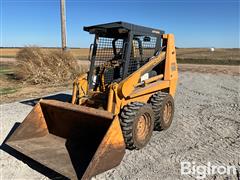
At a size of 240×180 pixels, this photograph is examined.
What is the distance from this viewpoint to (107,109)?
4691 mm

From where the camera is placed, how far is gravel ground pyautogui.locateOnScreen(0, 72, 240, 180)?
158 inches

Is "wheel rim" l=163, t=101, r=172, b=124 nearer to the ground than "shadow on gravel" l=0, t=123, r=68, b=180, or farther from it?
farther from it

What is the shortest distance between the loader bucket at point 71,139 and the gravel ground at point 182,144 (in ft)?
0.91

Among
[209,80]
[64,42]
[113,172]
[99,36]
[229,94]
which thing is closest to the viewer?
[113,172]

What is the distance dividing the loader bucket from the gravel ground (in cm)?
28

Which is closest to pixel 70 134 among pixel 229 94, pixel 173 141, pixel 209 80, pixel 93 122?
pixel 93 122

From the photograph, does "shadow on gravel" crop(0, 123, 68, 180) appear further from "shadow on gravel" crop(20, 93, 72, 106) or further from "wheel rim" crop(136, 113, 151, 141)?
"shadow on gravel" crop(20, 93, 72, 106)

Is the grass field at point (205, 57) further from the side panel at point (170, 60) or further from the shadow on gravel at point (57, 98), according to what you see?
the side panel at point (170, 60)

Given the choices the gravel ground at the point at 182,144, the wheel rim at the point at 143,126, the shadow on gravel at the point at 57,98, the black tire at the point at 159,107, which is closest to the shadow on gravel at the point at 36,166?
the gravel ground at the point at 182,144

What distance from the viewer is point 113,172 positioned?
4.00m

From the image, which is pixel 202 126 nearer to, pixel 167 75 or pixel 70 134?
pixel 167 75

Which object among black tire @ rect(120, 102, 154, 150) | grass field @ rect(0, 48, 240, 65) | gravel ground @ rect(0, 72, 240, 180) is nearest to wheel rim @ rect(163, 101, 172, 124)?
gravel ground @ rect(0, 72, 240, 180)

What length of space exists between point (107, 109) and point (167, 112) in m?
1.68

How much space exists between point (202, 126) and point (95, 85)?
2411mm
